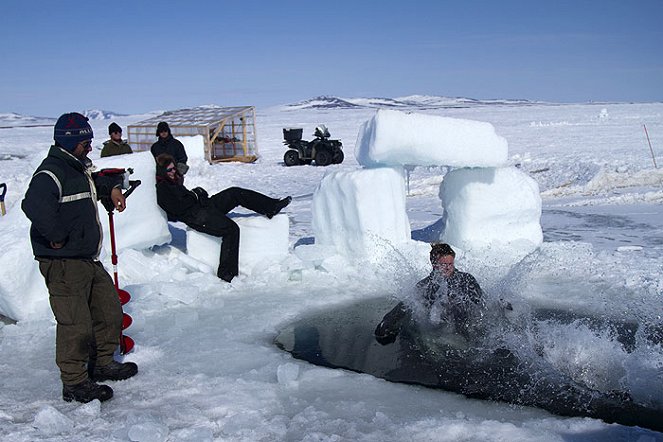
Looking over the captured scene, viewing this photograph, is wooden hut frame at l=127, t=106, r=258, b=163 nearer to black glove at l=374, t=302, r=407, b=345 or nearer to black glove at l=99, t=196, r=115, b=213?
black glove at l=374, t=302, r=407, b=345

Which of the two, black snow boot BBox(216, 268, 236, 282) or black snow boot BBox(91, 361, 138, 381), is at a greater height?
black snow boot BBox(216, 268, 236, 282)

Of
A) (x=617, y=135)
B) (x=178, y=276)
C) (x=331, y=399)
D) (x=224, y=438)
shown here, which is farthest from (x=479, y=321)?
(x=617, y=135)

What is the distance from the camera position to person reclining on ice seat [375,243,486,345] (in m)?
4.98

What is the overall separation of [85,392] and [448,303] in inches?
104

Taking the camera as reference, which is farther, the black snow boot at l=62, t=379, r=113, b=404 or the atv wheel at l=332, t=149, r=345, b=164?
the atv wheel at l=332, t=149, r=345, b=164

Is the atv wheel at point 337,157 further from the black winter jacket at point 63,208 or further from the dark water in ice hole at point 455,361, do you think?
the black winter jacket at point 63,208

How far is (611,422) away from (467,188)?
4336mm

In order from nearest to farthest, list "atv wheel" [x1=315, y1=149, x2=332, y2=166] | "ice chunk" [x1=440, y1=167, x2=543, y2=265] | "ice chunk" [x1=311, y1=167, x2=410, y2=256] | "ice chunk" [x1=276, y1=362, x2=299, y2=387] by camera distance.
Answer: "ice chunk" [x1=276, y1=362, x2=299, y2=387] < "ice chunk" [x1=311, y1=167, x2=410, y2=256] < "ice chunk" [x1=440, y1=167, x2=543, y2=265] < "atv wheel" [x1=315, y1=149, x2=332, y2=166]

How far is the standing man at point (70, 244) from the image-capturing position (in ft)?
12.1

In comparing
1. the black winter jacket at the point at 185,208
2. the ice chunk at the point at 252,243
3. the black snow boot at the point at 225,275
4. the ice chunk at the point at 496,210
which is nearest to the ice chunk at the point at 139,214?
the black winter jacket at the point at 185,208

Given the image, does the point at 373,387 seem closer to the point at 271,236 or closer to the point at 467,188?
the point at 271,236

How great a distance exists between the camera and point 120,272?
638 cm

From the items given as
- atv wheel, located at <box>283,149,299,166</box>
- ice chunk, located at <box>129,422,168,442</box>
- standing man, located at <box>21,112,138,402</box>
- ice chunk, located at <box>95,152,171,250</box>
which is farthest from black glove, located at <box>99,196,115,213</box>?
atv wheel, located at <box>283,149,299,166</box>

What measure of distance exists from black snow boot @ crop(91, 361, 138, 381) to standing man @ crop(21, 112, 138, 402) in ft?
0.68
